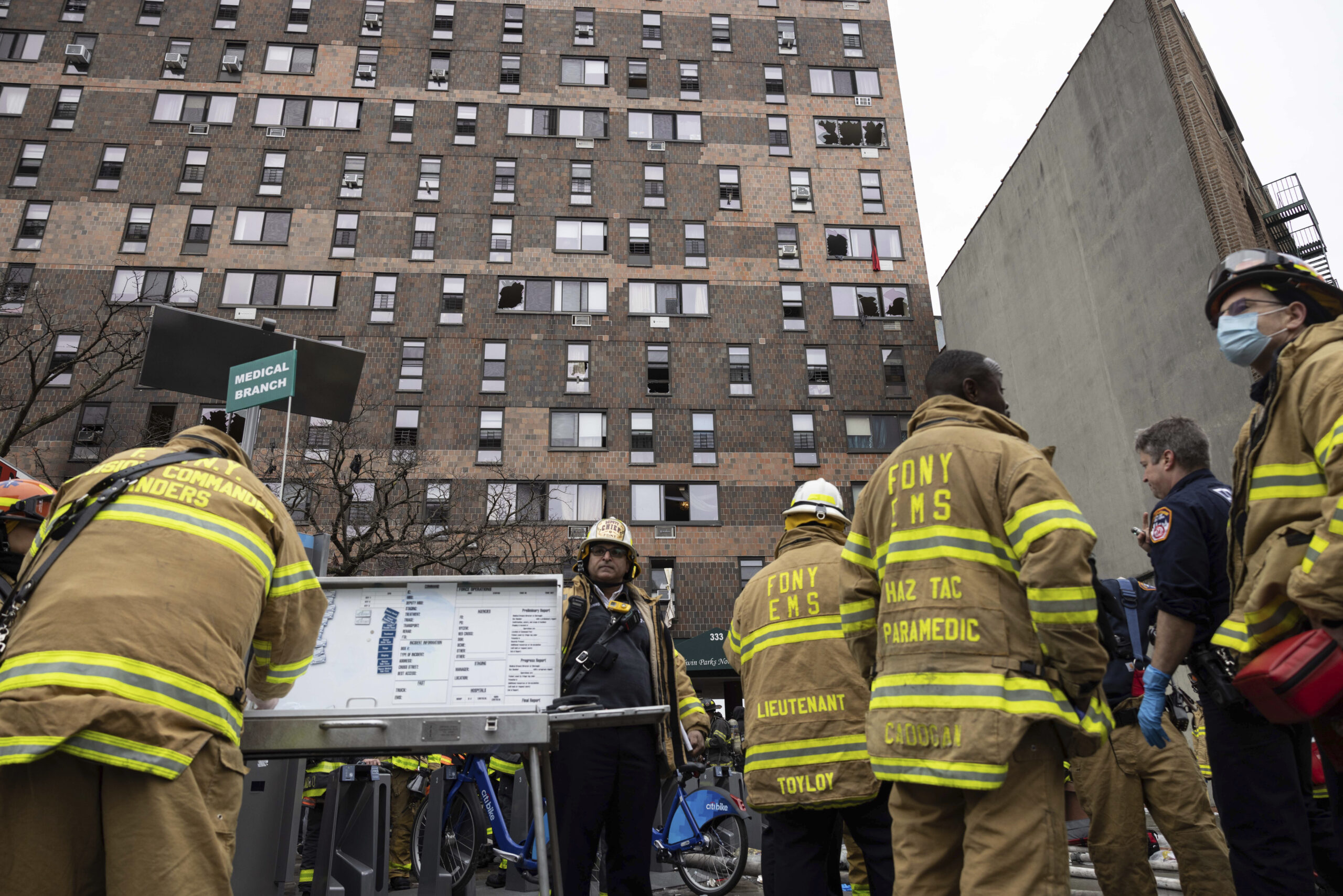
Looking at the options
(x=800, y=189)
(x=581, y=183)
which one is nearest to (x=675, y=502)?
(x=581, y=183)

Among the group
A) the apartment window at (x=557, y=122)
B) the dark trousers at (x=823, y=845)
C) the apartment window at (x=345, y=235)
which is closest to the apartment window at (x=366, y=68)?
the apartment window at (x=557, y=122)

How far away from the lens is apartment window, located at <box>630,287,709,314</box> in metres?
31.1

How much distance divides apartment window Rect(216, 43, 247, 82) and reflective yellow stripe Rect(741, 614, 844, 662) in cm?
3504

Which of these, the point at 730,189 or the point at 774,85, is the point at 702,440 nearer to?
the point at 730,189

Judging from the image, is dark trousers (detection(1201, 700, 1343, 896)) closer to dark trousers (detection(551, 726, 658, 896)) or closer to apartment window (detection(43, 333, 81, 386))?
dark trousers (detection(551, 726, 658, 896))

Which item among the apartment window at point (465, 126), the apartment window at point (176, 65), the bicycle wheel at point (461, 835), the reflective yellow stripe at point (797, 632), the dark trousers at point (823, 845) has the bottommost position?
the dark trousers at point (823, 845)

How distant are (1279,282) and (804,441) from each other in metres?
26.8

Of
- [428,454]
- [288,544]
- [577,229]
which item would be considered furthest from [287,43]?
[288,544]

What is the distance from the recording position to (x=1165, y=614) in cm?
382

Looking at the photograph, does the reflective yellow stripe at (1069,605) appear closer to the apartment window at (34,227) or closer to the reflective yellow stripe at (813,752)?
the reflective yellow stripe at (813,752)

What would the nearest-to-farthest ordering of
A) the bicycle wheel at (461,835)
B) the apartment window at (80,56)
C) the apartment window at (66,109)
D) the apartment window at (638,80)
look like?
the bicycle wheel at (461,835) → the apartment window at (66,109) → the apartment window at (80,56) → the apartment window at (638,80)

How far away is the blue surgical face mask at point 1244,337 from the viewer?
3250mm

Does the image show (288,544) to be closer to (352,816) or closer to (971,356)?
(971,356)

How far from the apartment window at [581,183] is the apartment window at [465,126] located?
3633mm
